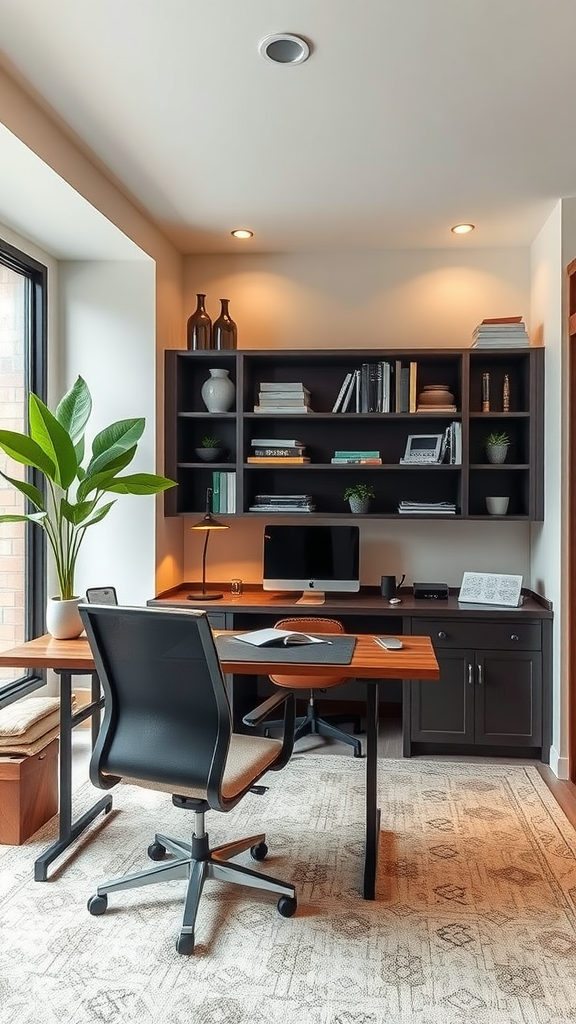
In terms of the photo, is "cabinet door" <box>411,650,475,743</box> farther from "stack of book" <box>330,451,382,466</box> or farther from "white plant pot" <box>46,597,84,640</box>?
"white plant pot" <box>46,597,84,640</box>

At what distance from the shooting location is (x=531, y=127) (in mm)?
2904

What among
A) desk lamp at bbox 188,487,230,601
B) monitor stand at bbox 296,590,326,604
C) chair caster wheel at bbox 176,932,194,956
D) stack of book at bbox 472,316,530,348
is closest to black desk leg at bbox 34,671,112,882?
chair caster wheel at bbox 176,932,194,956

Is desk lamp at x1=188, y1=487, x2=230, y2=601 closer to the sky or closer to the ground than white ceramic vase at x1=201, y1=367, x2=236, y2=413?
closer to the ground

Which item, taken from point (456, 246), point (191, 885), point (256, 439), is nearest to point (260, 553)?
point (256, 439)

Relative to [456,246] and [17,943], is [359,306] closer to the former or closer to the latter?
[456,246]

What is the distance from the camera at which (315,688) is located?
362cm

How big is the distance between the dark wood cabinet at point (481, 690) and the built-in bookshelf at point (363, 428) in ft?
2.15

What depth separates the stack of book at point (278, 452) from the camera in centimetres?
416

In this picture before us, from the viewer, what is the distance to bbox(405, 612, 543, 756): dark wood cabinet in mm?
3711

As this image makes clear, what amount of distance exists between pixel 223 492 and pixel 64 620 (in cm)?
144

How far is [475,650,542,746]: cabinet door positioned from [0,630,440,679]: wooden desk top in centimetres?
98

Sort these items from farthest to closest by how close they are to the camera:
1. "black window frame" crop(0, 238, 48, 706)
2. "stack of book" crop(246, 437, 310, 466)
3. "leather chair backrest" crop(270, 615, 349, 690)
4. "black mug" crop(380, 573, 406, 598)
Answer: "stack of book" crop(246, 437, 310, 466)
"black mug" crop(380, 573, 406, 598)
"black window frame" crop(0, 238, 48, 706)
"leather chair backrest" crop(270, 615, 349, 690)

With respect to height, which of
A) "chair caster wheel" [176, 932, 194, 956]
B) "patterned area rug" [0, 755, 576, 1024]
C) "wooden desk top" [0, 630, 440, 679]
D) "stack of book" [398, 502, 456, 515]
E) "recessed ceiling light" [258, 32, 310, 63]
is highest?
"recessed ceiling light" [258, 32, 310, 63]

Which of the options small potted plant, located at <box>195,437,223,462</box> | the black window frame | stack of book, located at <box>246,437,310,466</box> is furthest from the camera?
small potted plant, located at <box>195,437,223,462</box>
